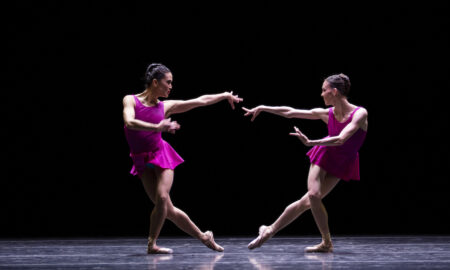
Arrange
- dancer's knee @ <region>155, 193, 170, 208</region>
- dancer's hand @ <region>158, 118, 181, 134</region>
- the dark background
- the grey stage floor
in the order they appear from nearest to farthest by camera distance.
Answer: the grey stage floor
dancer's hand @ <region>158, 118, 181, 134</region>
dancer's knee @ <region>155, 193, 170, 208</region>
the dark background

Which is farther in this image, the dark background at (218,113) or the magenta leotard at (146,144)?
the dark background at (218,113)

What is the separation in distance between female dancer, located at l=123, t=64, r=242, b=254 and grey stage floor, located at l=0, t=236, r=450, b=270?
208 mm

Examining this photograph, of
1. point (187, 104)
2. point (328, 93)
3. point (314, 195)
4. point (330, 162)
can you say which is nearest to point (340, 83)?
point (328, 93)

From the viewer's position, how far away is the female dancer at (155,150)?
396cm

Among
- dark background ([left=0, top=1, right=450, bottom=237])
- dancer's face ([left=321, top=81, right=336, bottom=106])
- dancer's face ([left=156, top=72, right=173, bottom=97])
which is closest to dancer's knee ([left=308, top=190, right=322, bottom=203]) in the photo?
dancer's face ([left=321, top=81, right=336, bottom=106])

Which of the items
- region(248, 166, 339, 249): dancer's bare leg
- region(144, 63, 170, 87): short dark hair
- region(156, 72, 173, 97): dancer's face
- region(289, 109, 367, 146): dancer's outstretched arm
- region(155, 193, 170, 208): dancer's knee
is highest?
region(144, 63, 170, 87): short dark hair

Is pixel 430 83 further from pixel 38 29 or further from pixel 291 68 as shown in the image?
pixel 38 29

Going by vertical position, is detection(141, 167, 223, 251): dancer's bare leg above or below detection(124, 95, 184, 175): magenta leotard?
below

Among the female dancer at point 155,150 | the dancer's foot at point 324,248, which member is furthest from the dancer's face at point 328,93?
the dancer's foot at point 324,248

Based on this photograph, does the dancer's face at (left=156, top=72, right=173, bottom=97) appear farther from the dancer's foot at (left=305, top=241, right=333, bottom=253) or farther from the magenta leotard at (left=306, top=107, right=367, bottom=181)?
the dancer's foot at (left=305, top=241, right=333, bottom=253)

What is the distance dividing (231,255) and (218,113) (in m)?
2.45

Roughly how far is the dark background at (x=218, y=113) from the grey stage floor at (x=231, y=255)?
91 centimetres

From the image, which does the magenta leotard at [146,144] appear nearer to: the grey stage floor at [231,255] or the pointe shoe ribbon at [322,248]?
the grey stage floor at [231,255]

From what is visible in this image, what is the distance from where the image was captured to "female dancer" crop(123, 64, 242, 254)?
3.96m
